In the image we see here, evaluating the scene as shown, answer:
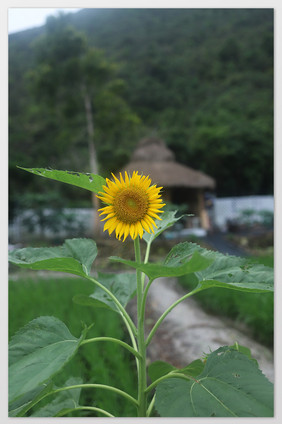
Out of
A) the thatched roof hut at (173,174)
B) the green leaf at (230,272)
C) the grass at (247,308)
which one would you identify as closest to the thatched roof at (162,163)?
the thatched roof hut at (173,174)

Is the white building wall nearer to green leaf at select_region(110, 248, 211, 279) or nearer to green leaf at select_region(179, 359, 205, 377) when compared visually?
green leaf at select_region(179, 359, 205, 377)

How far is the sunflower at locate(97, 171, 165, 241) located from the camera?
1.38 feet

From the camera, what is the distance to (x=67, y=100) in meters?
3.15

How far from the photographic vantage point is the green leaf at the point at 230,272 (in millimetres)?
408

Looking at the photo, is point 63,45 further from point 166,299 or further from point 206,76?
point 166,299

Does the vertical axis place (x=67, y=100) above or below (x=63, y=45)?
below

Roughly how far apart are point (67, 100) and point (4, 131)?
8.48ft

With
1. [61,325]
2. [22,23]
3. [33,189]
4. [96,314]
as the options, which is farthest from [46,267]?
[33,189]

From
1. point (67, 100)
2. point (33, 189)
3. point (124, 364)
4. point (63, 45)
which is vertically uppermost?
point (63, 45)

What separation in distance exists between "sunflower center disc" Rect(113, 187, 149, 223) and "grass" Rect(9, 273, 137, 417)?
0.18 meters

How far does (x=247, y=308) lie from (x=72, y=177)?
4.05 feet

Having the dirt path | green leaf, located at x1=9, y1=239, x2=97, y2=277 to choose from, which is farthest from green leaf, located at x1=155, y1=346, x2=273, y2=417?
the dirt path

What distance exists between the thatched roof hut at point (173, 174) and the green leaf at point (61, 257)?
181 cm

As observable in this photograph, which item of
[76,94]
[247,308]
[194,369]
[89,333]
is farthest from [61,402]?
[76,94]
